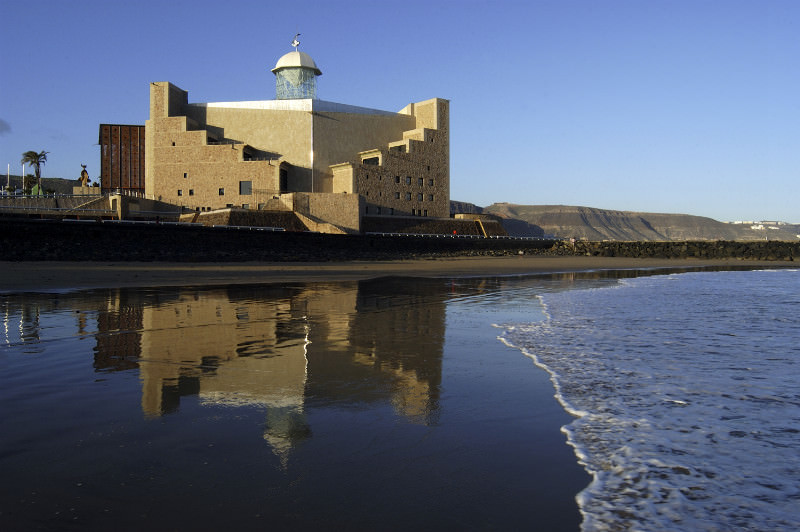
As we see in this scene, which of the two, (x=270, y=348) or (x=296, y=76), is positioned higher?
(x=296, y=76)

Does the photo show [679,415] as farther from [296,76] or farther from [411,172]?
[296,76]

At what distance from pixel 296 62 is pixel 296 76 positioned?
167cm

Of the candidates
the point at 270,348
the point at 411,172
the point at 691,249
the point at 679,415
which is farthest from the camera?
the point at 691,249

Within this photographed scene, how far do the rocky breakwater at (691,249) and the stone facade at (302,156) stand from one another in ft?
60.7

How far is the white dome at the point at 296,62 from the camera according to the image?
220 feet

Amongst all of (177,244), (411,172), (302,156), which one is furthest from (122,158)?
(177,244)

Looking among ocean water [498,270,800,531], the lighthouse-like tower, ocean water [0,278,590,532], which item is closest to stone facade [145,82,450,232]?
the lighthouse-like tower

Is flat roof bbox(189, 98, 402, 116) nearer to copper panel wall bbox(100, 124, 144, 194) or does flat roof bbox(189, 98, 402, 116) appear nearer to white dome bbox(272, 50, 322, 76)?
white dome bbox(272, 50, 322, 76)

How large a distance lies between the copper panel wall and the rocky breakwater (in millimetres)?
51975

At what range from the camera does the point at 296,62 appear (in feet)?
220

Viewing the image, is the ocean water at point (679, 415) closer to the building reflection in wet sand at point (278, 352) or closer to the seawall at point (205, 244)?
the building reflection in wet sand at point (278, 352)

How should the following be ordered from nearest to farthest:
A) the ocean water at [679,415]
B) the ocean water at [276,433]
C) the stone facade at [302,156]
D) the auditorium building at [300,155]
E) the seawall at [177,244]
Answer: the ocean water at [276,433] → the ocean water at [679,415] → the seawall at [177,244] → the auditorium building at [300,155] → the stone facade at [302,156]

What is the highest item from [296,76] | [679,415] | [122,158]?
[296,76]

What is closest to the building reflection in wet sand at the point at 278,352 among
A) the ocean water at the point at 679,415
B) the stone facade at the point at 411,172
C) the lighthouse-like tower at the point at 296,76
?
the ocean water at the point at 679,415
